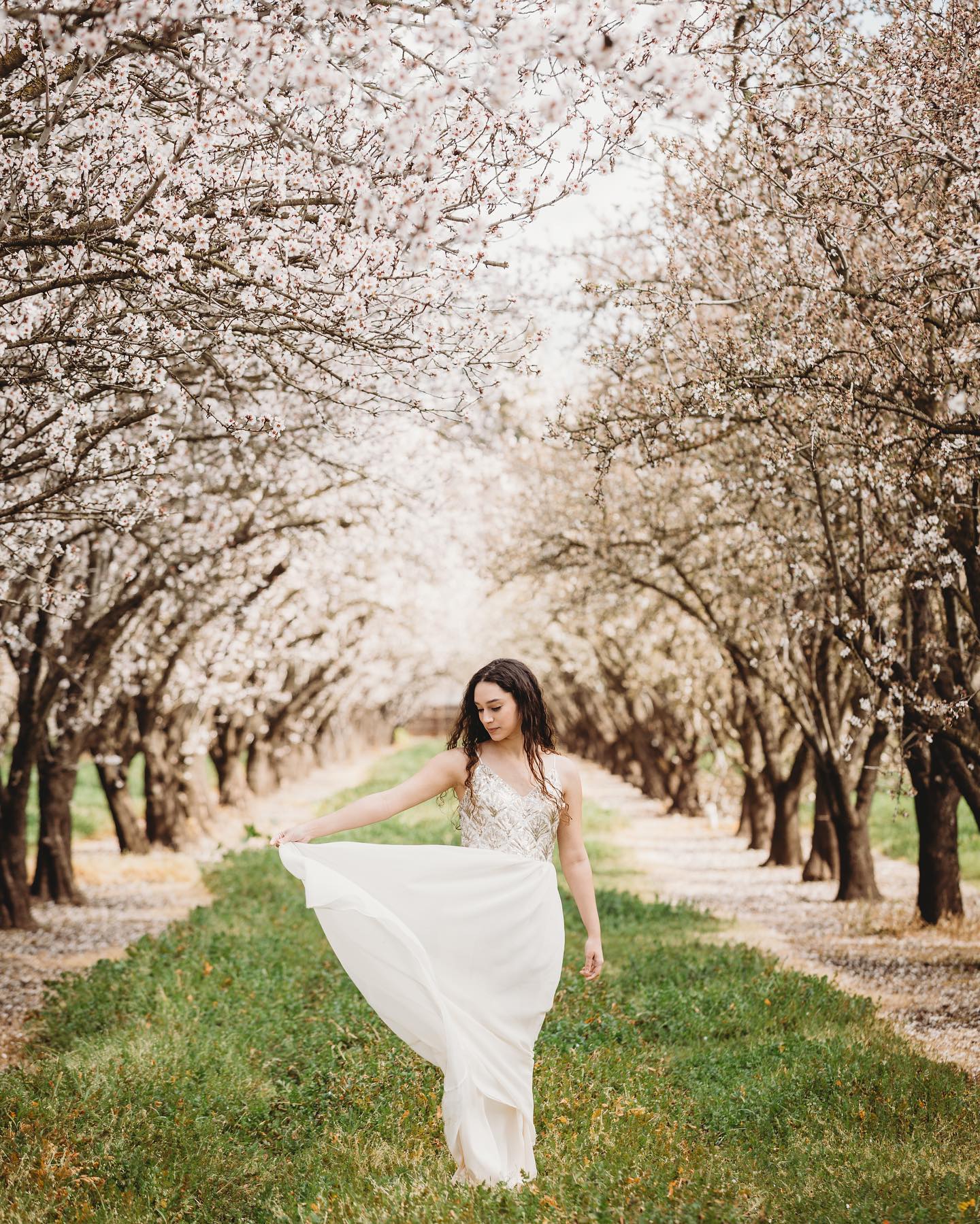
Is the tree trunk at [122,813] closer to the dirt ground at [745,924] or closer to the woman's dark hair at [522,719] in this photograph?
the dirt ground at [745,924]

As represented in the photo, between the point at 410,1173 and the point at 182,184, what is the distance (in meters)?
4.79

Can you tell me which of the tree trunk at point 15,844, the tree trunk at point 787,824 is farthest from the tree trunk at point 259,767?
the tree trunk at point 15,844

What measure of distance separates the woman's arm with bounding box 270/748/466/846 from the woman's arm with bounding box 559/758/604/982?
0.53 metres

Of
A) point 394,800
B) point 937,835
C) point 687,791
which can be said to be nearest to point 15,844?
point 394,800

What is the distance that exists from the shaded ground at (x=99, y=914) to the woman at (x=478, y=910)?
4241 millimetres

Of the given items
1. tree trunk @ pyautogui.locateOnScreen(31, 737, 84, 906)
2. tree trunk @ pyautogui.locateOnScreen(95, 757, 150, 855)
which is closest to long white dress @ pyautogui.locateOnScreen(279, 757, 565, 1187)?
tree trunk @ pyautogui.locateOnScreen(31, 737, 84, 906)

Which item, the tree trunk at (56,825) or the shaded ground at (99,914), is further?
the tree trunk at (56,825)

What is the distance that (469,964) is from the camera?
5262 millimetres

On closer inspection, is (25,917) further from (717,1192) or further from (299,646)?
(299,646)

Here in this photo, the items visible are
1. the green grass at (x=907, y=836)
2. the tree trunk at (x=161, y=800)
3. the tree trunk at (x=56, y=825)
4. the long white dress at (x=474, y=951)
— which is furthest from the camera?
the tree trunk at (x=161, y=800)

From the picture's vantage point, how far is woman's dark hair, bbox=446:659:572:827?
17.8 feet

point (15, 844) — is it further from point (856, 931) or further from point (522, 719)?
point (522, 719)

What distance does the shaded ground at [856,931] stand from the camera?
9203 millimetres

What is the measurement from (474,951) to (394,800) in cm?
78
